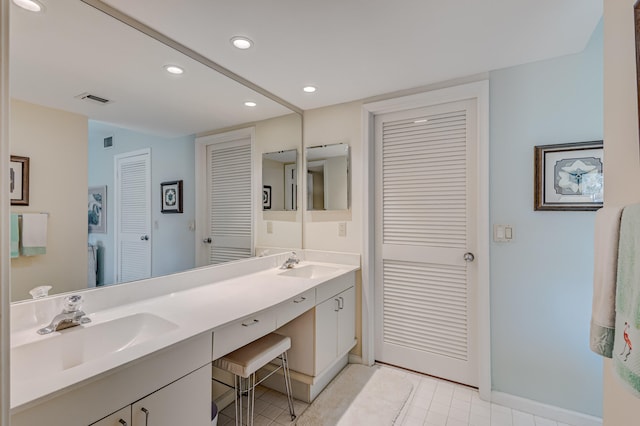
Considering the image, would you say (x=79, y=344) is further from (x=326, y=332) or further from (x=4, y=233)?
(x=326, y=332)

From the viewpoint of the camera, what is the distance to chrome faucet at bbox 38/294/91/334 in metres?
1.19

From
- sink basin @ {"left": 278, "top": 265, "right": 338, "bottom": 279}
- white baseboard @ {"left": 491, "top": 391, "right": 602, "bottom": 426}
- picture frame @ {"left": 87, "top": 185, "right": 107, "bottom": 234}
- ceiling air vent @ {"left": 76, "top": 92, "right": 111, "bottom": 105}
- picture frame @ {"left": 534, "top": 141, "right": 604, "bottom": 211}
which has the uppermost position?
ceiling air vent @ {"left": 76, "top": 92, "right": 111, "bottom": 105}

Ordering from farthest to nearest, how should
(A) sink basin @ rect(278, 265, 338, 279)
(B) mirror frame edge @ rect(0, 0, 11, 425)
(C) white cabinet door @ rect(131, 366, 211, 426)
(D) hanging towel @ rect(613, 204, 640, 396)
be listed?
(A) sink basin @ rect(278, 265, 338, 279), (C) white cabinet door @ rect(131, 366, 211, 426), (D) hanging towel @ rect(613, 204, 640, 396), (B) mirror frame edge @ rect(0, 0, 11, 425)

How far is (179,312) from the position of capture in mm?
1443

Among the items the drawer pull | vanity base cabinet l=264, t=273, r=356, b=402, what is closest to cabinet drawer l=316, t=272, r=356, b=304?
vanity base cabinet l=264, t=273, r=356, b=402

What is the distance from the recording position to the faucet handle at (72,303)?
4.11 ft

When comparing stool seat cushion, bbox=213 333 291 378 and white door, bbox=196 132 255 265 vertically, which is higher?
white door, bbox=196 132 255 265

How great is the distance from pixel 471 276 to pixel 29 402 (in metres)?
2.35

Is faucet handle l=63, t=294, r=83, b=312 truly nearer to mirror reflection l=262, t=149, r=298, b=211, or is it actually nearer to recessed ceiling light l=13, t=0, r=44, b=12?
recessed ceiling light l=13, t=0, r=44, b=12

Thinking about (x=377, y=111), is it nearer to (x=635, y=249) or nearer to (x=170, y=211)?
(x=170, y=211)

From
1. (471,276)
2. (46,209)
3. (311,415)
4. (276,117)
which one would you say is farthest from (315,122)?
(311,415)

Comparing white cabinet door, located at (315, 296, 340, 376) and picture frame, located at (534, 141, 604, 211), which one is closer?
picture frame, located at (534, 141, 604, 211)

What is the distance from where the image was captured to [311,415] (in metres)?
1.91

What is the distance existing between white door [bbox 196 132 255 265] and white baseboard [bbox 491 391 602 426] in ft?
6.73
